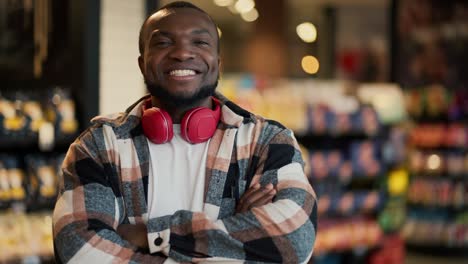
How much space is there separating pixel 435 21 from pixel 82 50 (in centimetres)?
719

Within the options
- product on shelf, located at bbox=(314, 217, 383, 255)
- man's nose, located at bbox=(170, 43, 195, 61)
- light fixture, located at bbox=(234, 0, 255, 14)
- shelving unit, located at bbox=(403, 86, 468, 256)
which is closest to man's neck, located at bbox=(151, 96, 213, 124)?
man's nose, located at bbox=(170, 43, 195, 61)

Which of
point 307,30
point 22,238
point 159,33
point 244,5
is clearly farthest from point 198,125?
point 307,30

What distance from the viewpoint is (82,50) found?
5137mm

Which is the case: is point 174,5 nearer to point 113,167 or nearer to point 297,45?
point 113,167

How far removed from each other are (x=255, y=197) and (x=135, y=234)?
31 cm

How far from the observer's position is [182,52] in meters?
2.06

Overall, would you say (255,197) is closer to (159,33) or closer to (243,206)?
(243,206)

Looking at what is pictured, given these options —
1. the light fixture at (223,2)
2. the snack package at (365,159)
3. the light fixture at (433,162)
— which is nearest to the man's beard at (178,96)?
the snack package at (365,159)

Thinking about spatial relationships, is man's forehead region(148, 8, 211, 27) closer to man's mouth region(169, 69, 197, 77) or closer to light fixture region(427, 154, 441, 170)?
man's mouth region(169, 69, 197, 77)

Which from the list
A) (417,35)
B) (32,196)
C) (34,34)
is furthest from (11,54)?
(417,35)

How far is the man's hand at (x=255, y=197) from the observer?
6.92 feet

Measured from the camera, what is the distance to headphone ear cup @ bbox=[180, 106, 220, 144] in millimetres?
2088

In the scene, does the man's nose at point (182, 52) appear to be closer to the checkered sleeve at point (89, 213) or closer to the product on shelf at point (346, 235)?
the checkered sleeve at point (89, 213)

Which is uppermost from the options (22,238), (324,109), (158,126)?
(158,126)
